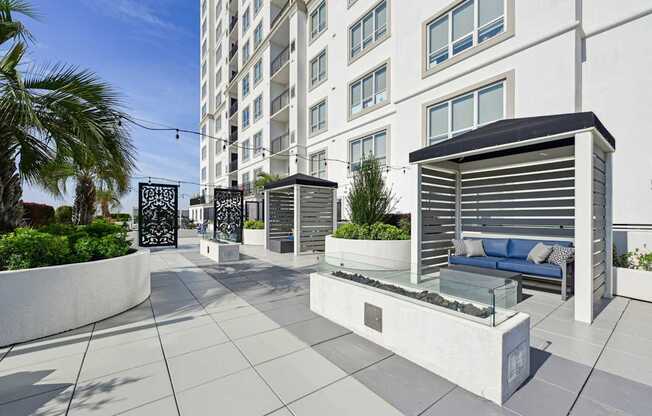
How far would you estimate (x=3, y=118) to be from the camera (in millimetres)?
3670

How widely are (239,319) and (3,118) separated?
4160 millimetres

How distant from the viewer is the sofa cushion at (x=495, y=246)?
20.2ft

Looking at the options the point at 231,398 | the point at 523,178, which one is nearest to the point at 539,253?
the point at 523,178

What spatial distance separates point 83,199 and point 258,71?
1467cm

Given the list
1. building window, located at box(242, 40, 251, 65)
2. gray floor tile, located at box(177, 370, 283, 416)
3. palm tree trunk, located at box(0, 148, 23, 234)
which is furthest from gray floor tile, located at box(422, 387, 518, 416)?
building window, located at box(242, 40, 251, 65)

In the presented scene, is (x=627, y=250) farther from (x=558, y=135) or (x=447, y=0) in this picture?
(x=447, y=0)

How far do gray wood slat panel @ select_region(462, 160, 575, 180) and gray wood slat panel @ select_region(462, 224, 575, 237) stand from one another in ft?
4.16

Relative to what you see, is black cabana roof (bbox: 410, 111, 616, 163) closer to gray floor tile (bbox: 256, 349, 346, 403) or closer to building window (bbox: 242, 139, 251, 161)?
gray floor tile (bbox: 256, 349, 346, 403)

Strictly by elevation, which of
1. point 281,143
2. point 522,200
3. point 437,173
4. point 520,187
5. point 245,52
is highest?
point 245,52

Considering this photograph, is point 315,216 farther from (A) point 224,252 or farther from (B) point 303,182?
(A) point 224,252

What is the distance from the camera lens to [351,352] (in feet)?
9.39

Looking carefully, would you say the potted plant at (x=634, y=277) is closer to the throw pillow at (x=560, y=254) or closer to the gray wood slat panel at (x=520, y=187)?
the throw pillow at (x=560, y=254)

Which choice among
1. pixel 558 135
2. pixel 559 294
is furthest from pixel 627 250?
pixel 558 135

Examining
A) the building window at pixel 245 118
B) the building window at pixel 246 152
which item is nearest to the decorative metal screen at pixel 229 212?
the building window at pixel 246 152
